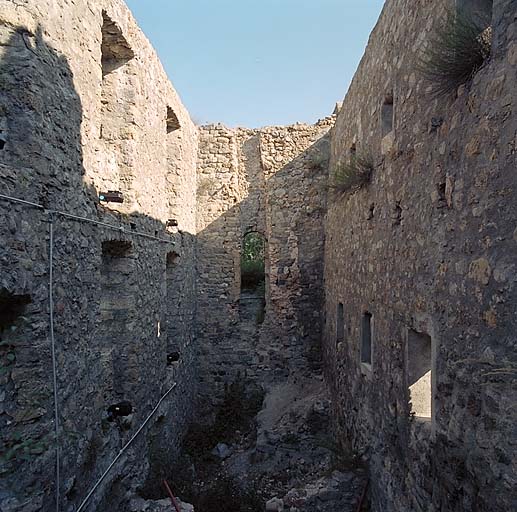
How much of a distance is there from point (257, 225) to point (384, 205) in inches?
201

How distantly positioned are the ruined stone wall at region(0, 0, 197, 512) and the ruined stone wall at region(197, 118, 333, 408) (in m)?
2.29

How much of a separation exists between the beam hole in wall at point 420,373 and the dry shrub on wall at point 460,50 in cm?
190

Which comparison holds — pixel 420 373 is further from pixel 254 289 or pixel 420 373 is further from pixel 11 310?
pixel 254 289

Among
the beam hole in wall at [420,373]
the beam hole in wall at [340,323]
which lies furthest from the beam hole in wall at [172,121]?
the beam hole in wall at [420,373]

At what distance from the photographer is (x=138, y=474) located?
5.45 metres

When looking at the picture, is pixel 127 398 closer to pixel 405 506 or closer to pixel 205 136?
pixel 405 506

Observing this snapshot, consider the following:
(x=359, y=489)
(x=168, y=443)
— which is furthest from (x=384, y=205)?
→ (x=168, y=443)

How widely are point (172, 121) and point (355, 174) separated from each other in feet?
12.6

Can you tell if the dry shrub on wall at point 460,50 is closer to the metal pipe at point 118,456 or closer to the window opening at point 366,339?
the window opening at point 366,339

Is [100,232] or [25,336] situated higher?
[100,232]

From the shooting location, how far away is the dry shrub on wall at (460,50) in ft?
8.26

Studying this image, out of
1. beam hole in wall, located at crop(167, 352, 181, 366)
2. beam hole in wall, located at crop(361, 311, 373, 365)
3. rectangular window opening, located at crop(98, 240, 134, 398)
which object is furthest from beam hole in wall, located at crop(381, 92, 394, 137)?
beam hole in wall, located at crop(167, 352, 181, 366)

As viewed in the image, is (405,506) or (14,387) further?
(405,506)

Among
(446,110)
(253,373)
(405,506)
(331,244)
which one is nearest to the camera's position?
(446,110)
